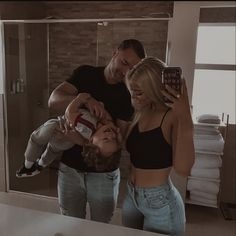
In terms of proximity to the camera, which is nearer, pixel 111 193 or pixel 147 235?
pixel 147 235

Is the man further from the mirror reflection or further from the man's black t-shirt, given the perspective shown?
the mirror reflection

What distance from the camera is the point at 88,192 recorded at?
1013mm

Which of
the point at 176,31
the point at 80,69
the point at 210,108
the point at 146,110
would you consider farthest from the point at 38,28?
the point at 146,110

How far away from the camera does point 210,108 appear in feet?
6.66

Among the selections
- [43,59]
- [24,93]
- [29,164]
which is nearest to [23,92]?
[24,93]

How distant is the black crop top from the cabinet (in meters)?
1.10

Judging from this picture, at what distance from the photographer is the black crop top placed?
2.48 feet

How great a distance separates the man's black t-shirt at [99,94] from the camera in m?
0.93

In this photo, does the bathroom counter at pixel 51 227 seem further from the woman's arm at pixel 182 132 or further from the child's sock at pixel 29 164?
the child's sock at pixel 29 164

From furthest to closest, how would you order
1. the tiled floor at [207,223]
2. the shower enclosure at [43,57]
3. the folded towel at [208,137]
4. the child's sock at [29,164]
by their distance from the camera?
1. the shower enclosure at [43,57]
2. the folded towel at [208,137]
3. the tiled floor at [207,223]
4. the child's sock at [29,164]

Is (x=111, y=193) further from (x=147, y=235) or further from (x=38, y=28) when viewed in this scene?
(x=38, y=28)

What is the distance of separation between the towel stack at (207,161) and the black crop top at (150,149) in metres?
1.10

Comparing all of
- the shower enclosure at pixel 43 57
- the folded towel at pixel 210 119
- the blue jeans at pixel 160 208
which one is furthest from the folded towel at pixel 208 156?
the blue jeans at pixel 160 208

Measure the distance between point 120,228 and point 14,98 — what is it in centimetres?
164
